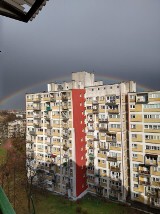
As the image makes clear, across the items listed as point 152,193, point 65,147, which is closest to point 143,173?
point 152,193

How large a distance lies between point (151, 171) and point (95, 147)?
17.6 ft

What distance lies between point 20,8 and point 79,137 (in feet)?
69.0

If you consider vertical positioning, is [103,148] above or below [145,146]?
below

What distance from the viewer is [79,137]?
2216cm

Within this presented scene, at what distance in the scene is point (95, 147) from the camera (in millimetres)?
21891

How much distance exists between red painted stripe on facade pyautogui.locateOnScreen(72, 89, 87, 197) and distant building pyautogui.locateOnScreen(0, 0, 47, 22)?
20.0 m

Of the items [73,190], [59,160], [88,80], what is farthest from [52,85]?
[73,190]

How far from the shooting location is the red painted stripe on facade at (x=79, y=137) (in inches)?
852

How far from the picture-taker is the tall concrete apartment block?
19.1 m

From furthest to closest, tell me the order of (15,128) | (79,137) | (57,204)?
(15,128) < (79,137) < (57,204)

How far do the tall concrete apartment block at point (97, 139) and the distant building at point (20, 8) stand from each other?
17748 mm

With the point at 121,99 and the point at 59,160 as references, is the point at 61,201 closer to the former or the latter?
the point at 59,160

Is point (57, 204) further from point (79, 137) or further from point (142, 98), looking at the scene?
point (142, 98)

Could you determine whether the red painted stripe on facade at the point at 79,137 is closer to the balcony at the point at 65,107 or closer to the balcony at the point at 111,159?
the balcony at the point at 65,107
